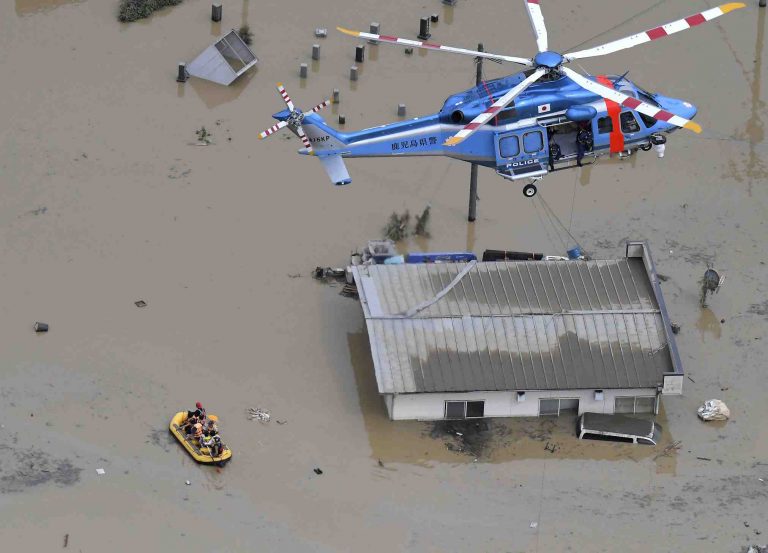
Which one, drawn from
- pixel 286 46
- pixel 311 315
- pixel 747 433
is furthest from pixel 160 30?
pixel 747 433

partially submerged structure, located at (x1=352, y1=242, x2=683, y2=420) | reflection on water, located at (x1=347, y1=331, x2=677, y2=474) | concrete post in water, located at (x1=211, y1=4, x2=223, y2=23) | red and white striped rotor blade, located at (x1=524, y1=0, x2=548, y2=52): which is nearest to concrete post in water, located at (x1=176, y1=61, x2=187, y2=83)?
concrete post in water, located at (x1=211, y1=4, x2=223, y2=23)

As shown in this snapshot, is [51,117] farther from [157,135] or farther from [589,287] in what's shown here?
[589,287]

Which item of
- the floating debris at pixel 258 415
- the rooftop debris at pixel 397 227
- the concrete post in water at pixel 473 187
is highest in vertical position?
the concrete post in water at pixel 473 187

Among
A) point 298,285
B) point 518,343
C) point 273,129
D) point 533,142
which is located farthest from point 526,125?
point 298,285

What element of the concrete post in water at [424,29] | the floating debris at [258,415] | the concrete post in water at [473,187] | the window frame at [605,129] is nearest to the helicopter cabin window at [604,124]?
the window frame at [605,129]

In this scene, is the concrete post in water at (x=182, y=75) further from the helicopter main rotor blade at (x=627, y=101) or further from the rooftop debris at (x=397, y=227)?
the helicopter main rotor blade at (x=627, y=101)

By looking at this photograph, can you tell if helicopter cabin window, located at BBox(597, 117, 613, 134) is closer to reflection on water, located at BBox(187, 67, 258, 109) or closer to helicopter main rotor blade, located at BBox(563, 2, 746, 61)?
helicopter main rotor blade, located at BBox(563, 2, 746, 61)
